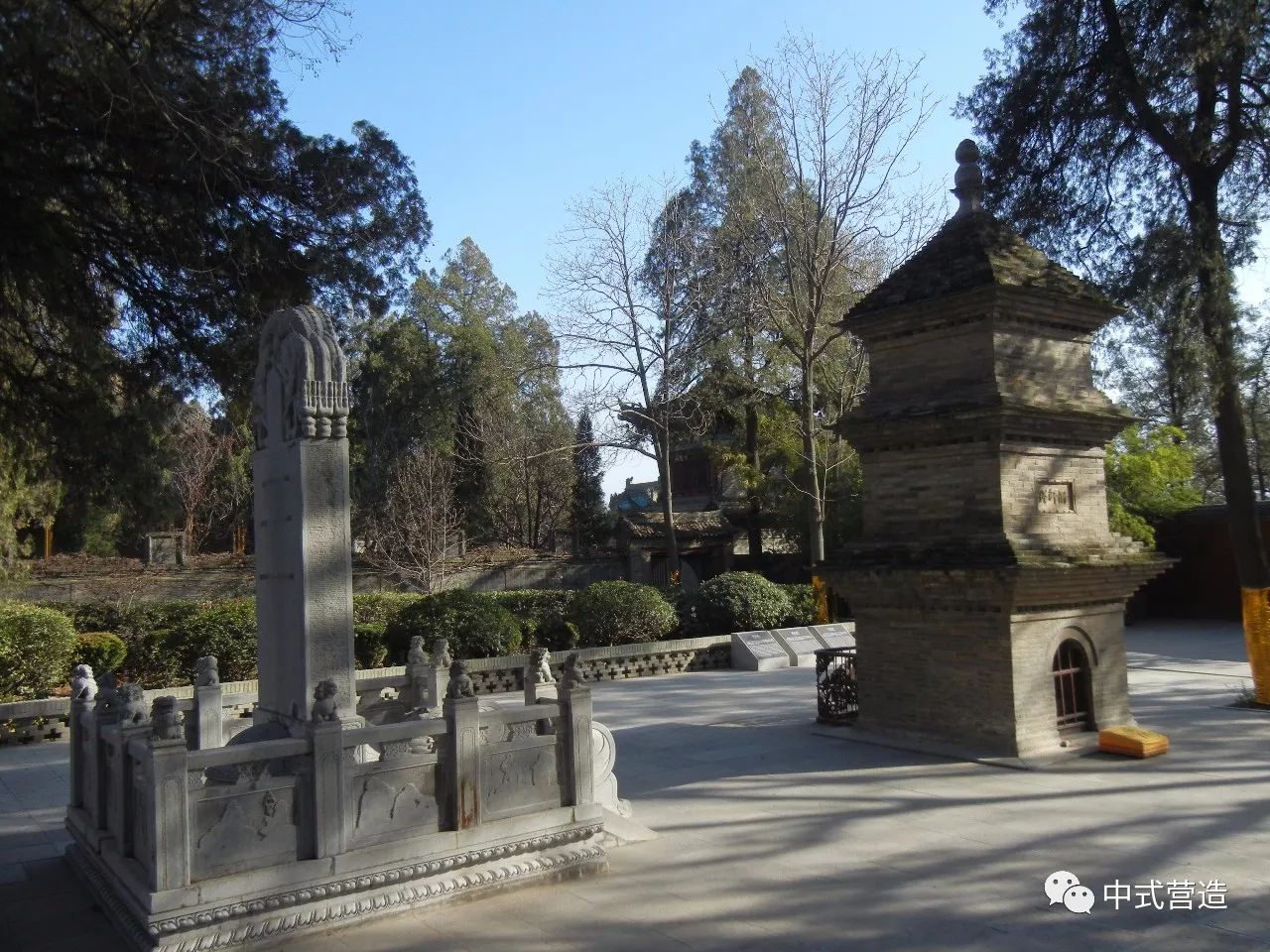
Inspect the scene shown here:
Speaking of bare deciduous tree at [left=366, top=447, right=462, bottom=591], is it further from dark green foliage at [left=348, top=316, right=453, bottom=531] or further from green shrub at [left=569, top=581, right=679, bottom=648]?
green shrub at [left=569, top=581, right=679, bottom=648]

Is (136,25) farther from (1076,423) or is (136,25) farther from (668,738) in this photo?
(1076,423)

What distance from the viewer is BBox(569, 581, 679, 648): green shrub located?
65.4 feet

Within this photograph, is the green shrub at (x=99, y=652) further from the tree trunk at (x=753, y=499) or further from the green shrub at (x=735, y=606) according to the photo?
the tree trunk at (x=753, y=499)

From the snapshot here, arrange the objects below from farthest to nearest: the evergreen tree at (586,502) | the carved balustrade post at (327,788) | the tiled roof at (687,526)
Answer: the evergreen tree at (586,502) < the tiled roof at (687,526) < the carved balustrade post at (327,788)

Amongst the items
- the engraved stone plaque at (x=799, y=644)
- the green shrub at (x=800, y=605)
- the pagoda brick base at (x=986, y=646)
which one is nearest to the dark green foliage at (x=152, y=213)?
the pagoda brick base at (x=986, y=646)

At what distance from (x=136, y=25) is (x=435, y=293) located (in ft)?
97.9

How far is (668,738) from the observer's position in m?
12.5

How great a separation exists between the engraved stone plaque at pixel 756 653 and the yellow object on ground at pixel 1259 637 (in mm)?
8777

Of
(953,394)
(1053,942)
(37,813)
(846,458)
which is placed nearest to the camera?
(1053,942)

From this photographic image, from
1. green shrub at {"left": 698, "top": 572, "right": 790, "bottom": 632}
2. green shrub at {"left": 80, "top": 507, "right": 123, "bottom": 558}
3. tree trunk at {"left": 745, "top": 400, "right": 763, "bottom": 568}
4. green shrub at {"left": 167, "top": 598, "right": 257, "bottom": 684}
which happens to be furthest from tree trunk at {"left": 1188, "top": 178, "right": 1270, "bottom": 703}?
green shrub at {"left": 80, "top": 507, "right": 123, "bottom": 558}

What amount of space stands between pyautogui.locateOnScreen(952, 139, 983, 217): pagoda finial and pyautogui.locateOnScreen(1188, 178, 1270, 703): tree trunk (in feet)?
12.5

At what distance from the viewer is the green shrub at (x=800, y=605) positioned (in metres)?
22.9

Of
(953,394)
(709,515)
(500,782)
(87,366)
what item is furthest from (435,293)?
(500,782)

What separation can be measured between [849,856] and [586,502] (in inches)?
1245
